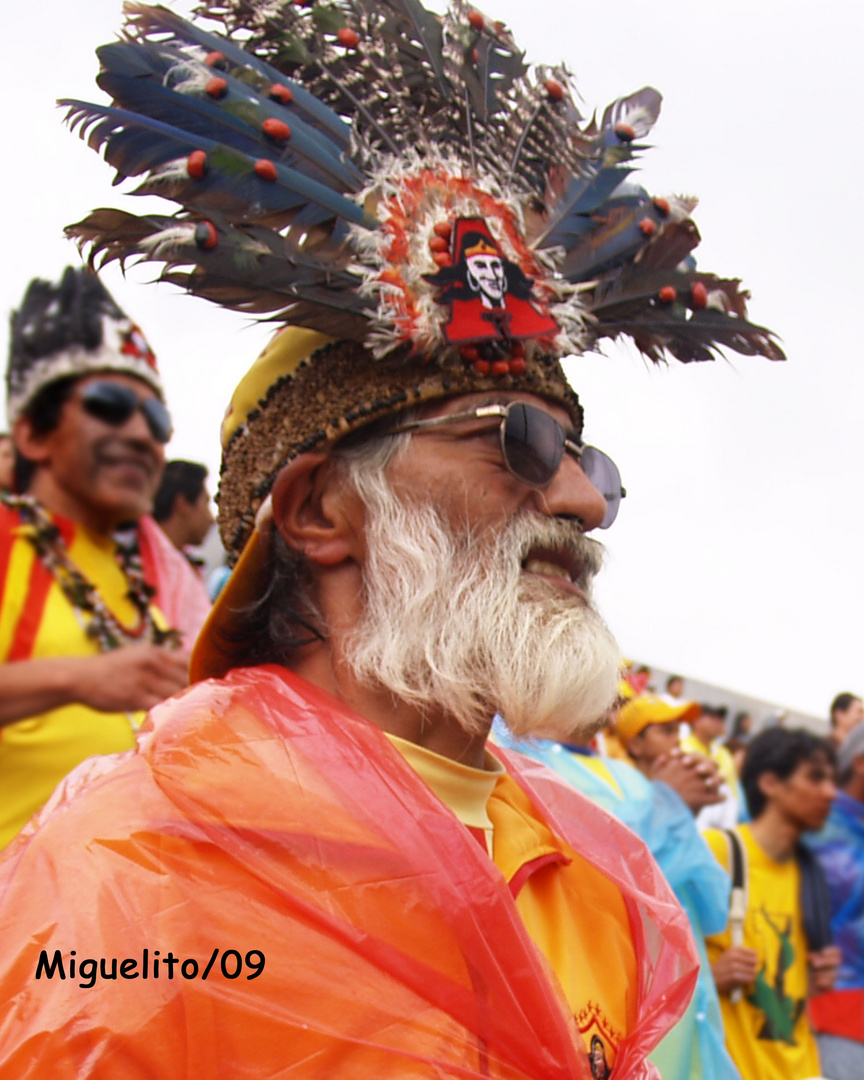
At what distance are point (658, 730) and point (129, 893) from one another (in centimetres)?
518

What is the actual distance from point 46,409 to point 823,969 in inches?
151

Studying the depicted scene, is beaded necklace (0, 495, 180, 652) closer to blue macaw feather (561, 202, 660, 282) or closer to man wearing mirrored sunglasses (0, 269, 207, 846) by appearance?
man wearing mirrored sunglasses (0, 269, 207, 846)

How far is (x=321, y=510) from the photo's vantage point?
7.47ft

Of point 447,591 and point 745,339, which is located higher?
point 745,339

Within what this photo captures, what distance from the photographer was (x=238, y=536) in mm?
2404

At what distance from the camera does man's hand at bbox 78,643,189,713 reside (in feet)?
10.0

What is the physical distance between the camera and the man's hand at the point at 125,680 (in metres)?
3.05

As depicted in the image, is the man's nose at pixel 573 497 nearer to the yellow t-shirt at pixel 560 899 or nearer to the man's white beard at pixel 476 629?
the man's white beard at pixel 476 629

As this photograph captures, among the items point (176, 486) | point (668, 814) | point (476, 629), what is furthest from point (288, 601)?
point (176, 486)

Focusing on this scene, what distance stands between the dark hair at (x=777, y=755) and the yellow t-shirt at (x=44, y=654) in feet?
10.7

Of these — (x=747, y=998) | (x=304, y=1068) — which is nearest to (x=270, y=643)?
(x=304, y=1068)

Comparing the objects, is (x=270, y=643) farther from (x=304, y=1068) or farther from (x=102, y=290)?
(x=102, y=290)

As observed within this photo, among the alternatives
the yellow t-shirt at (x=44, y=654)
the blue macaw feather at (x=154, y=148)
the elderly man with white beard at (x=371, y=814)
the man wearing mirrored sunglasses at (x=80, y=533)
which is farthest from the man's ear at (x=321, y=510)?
the yellow t-shirt at (x=44, y=654)

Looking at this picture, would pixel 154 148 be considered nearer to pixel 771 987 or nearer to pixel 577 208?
pixel 577 208
